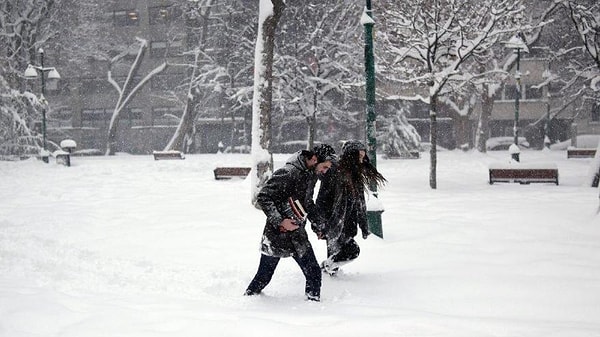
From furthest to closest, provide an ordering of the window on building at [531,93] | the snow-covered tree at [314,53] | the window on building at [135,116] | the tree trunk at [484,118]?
the window on building at [135,116] → the window on building at [531,93] → the tree trunk at [484,118] → the snow-covered tree at [314,53]

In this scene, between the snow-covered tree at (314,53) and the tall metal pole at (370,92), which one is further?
the snow-covered tree at (314,53)

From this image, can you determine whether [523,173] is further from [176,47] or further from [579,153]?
[176,47]

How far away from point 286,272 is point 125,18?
1847 inches

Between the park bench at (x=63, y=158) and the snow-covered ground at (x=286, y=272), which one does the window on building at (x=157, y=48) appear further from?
the snow-covered ground at (x=286, y=272)

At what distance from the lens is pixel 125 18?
156 ft

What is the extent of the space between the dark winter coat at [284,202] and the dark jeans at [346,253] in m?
0.93

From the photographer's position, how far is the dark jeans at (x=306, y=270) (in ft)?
17.0

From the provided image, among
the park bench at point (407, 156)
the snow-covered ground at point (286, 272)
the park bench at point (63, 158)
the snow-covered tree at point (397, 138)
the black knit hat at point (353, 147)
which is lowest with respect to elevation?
the snow-covered ground at point (286, 272)

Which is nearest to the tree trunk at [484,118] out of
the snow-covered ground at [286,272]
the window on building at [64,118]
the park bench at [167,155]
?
the park bench at [167,155]

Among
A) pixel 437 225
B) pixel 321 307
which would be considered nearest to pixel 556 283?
pixel 321 307

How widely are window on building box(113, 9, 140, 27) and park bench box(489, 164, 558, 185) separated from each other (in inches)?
1588

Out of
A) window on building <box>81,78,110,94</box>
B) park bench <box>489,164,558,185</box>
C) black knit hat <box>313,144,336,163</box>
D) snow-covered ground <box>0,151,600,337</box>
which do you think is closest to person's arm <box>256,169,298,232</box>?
black knit hat <box>313,144,336,163</box>

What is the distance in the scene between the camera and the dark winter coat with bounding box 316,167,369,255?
19.6 feet

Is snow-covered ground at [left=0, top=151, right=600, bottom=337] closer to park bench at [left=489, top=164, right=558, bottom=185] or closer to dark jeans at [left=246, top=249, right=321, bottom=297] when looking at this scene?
dark jeans at [left=246, top=249, right=321, bottom=297]
